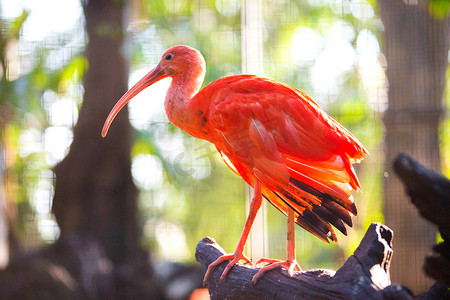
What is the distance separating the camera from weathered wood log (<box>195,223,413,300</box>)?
4.26 ft

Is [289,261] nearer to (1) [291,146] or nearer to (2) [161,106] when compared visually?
(1) [291,146]

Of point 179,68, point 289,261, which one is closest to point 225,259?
point 289,261

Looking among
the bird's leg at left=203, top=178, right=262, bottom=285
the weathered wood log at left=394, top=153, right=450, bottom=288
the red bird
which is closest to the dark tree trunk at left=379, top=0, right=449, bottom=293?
the red bird

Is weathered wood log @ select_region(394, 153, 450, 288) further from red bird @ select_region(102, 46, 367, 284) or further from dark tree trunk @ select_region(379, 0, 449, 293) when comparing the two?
dark tree trunk @ select_region(379, 0, 449, 293)

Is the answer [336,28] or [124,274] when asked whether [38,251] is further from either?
[336,28]

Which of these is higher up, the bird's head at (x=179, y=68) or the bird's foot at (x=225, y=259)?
the bird's head at (x=179, y=68)

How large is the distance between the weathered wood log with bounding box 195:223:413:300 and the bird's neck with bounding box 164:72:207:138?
22.6 inches

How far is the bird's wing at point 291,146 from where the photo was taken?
1.62 m

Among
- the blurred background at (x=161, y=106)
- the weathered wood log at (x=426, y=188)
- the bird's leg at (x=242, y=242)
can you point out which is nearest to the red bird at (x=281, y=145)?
the bird's leg at (x=242, y=242)

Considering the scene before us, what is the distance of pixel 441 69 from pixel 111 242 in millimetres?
2772

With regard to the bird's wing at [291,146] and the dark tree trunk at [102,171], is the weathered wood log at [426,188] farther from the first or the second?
the dark tree trunk at [102,171]

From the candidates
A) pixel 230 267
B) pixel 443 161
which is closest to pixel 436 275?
pixel 230 267

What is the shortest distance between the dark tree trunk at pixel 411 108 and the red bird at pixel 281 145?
69.3 inches

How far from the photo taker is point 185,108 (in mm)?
1908
